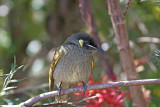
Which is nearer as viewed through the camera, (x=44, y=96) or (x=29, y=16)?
(x=44, y=96)

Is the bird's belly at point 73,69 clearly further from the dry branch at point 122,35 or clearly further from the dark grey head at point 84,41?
the dry branch at point 122,35

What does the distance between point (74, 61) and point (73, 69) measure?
74 millimetres

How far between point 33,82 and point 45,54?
50 cm

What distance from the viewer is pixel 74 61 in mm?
2729

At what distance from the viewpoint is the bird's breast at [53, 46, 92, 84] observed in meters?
2.73

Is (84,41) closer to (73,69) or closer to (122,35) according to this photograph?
(73,69)

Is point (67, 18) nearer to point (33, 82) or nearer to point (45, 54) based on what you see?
point (45, 54)

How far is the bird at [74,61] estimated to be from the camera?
2.73 m

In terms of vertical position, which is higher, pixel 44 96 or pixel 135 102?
pixel 44 96

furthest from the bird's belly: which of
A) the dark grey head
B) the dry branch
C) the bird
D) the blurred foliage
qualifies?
the blurred foliage

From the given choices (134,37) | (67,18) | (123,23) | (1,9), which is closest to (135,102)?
(123,23)

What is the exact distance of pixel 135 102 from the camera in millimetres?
2381

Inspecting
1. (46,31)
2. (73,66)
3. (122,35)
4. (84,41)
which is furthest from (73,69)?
(46,31)

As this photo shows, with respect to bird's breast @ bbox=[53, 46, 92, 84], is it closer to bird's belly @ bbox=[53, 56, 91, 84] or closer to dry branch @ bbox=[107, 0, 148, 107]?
bird's belly @ bbox=[53, 56, 91, 84]
